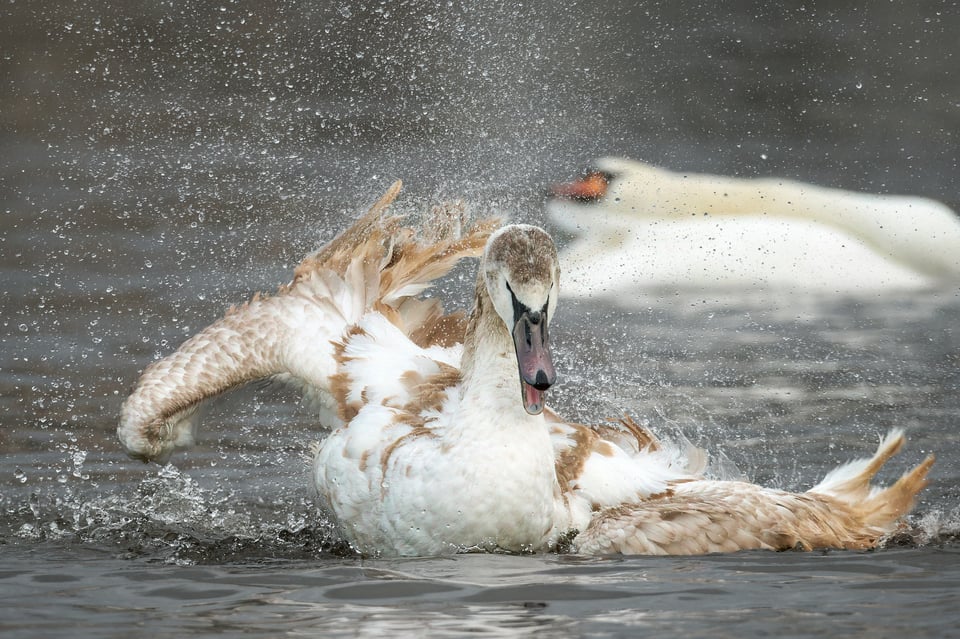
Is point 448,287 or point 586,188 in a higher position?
point 586,188

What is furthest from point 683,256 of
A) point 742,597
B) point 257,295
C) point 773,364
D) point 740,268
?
point 742,597

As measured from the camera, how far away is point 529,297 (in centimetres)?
580

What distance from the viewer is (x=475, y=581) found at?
5.56 meters

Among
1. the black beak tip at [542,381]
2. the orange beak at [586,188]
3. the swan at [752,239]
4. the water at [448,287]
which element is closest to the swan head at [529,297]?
the black beak tip at [542,381]

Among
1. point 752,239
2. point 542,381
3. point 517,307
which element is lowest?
point 542,381

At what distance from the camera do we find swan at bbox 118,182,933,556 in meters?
5.90

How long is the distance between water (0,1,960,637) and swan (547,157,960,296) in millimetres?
478

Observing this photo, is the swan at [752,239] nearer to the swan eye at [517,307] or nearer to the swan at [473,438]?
the swan at [473,438]

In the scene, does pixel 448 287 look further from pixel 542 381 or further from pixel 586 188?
pixel 542 381

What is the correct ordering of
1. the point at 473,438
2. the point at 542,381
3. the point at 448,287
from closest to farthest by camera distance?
1. the point at 542,381
2. the point at 473,438
3. the point at 448,287

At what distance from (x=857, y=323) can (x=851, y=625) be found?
696 cm

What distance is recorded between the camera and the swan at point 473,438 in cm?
590

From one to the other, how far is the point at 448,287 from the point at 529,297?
6327mm

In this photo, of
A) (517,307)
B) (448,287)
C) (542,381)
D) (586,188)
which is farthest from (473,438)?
(586,188)
